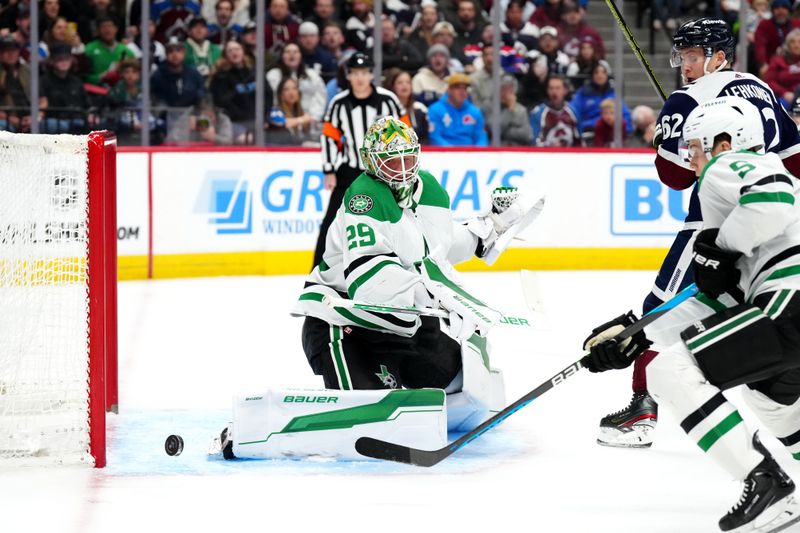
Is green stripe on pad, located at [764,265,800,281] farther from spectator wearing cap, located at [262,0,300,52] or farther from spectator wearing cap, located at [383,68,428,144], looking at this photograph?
spectator wearing cap, located at [262,0,300,52]

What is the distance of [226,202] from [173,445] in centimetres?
407

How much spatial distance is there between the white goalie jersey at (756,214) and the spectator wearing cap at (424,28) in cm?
514

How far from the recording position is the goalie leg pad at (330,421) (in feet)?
11.1

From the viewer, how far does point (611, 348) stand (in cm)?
296

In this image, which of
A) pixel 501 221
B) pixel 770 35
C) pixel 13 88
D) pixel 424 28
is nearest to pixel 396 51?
pixel 424 28

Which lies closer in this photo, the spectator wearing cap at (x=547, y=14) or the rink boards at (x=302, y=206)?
the rink boards at (x=302, y=206)

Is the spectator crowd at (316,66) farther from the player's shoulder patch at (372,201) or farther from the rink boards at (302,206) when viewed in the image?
the player's shoulder patch at (372,201)

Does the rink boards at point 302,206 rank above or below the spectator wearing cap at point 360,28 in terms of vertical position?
below

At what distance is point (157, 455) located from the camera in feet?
11.5

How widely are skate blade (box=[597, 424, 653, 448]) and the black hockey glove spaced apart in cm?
92

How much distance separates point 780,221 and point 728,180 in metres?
0.14

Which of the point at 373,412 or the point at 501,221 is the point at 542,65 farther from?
the point at 373,412

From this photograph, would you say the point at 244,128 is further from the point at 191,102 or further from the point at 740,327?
the point at 740,327

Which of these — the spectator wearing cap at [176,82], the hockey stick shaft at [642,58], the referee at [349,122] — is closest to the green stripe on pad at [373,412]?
the hockey stick shaft at [642,58]
